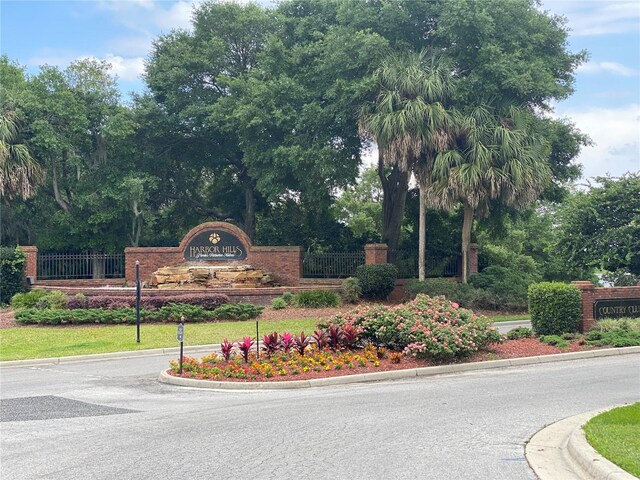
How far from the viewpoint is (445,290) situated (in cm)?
2825

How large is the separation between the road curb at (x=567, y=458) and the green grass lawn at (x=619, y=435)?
8cm

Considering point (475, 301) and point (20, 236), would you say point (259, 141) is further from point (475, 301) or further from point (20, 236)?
point (20, 236)

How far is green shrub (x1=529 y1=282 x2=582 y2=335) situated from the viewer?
19375mm

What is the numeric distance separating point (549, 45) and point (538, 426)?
25713 millimetres

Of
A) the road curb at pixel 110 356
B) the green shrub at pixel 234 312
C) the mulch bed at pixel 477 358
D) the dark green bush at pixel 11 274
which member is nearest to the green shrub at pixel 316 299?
the green shrub at pixel 234 312

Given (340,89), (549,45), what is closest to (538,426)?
(340,89)

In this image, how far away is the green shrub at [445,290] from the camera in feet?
91.4

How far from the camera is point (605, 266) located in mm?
26609

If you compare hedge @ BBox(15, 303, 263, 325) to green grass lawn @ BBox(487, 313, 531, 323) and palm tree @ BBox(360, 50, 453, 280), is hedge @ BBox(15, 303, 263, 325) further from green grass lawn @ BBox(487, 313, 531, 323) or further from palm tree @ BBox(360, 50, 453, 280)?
green grass lawn @ BBox(487, 313, 531, 323)

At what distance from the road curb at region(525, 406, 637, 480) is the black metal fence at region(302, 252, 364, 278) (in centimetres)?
2239

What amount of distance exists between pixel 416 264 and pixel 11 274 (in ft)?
54.5

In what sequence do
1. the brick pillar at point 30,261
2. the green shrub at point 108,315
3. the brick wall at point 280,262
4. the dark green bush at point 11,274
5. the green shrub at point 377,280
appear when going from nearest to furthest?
the green shrub at point 108,315 → the green shrub at point 377,280 → the dark green bush at point 11,274 → the brick wall at point 280,262 → the brick pillar at point 30,261

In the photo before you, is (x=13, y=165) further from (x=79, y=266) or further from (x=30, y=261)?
(x=79, y=266)

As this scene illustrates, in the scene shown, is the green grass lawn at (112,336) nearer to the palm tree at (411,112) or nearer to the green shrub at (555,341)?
the green shrub at (555,341)
